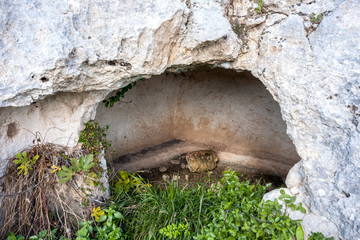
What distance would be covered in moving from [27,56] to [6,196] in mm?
921

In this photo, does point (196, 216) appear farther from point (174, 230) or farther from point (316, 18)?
point (316, 18)

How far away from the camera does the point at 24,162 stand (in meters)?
1.71

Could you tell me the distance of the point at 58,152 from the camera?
1.90 metres

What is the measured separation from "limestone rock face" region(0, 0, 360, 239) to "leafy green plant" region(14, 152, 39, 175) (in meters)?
0.10

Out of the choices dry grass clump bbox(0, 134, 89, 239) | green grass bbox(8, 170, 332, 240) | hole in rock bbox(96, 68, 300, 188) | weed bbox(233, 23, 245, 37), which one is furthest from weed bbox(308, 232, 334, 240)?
hole in rock bbox(96, 68, 300, 188)

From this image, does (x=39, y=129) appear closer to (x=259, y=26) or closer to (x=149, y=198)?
(x=149, y=198)

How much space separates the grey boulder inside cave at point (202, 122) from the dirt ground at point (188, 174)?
0.09m

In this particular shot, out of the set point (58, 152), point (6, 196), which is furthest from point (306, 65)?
point (6, 196)

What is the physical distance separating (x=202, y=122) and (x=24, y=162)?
8.20 ft

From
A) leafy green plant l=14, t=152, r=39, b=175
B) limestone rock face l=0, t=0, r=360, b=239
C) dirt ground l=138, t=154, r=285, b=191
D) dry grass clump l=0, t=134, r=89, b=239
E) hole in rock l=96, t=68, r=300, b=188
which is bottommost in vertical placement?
dirt ground l=138, t=154, r=285, b=191

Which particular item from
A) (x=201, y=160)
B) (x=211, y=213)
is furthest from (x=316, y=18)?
(x=201, y=160)

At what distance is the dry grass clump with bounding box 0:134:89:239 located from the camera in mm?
1743

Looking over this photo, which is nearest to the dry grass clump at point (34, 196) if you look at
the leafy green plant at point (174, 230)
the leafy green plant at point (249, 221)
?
the leafy green plant at point (174, 230)

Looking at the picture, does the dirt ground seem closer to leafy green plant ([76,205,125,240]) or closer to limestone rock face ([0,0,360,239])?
leafy green plant ([76,205,125,240])
